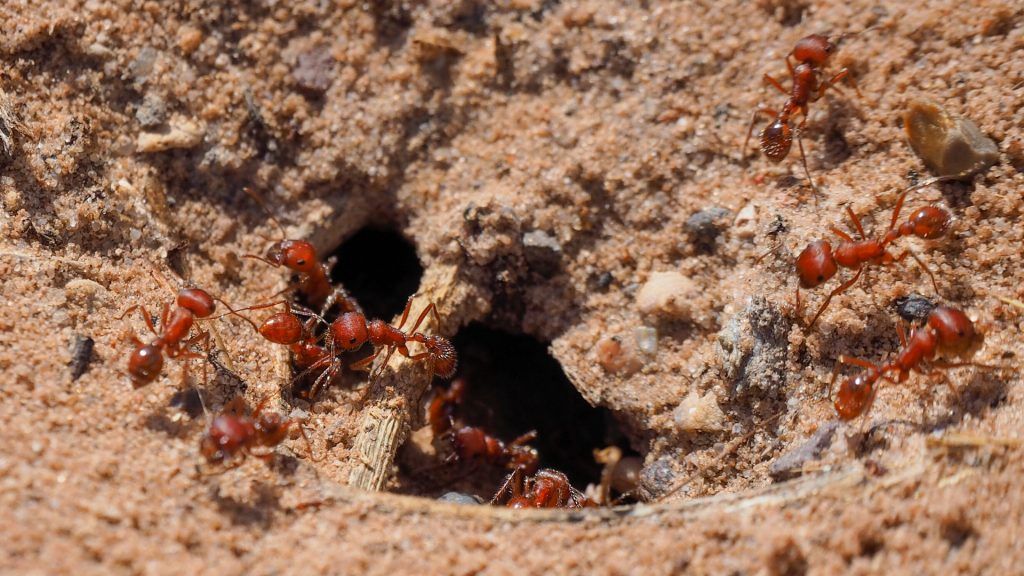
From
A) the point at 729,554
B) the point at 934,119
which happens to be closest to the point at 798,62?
the point at 934,119

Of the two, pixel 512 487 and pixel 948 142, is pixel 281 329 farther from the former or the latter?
pixel 948 142

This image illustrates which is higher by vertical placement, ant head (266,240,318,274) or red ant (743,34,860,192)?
ant head (266,240,318,274)

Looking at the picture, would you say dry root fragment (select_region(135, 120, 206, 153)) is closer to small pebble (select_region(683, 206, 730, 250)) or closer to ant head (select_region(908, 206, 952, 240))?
small pebble (select_region(683, 206, 730, 250))

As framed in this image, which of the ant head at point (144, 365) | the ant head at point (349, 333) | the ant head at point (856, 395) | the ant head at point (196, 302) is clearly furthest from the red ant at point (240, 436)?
the ant head at point (856, 395)

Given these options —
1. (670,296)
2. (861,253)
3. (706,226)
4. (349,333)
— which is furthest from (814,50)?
(349,333)

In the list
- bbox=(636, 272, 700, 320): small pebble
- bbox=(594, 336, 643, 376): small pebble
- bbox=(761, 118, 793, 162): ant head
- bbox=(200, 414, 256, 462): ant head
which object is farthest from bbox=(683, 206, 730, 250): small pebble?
bbox=(200, 414, 256, 462): ant head

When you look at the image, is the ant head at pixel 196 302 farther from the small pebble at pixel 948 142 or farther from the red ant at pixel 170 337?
the small pebble at pixel 948 142

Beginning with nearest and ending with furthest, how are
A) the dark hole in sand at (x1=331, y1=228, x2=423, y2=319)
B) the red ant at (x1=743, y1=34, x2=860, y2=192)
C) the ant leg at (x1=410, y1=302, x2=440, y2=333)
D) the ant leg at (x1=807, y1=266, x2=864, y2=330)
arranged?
the ant leg at (x1=807, y1=266, x2=864, y2=330)
the red ant at (x1=743, y1=34, x2=860, y2=192)
the ant leg at (x1=410, y1=302, x2=440, y2=333)
the dark hole in sand at (x1=331, y1=228, x2=423, y2=319)
